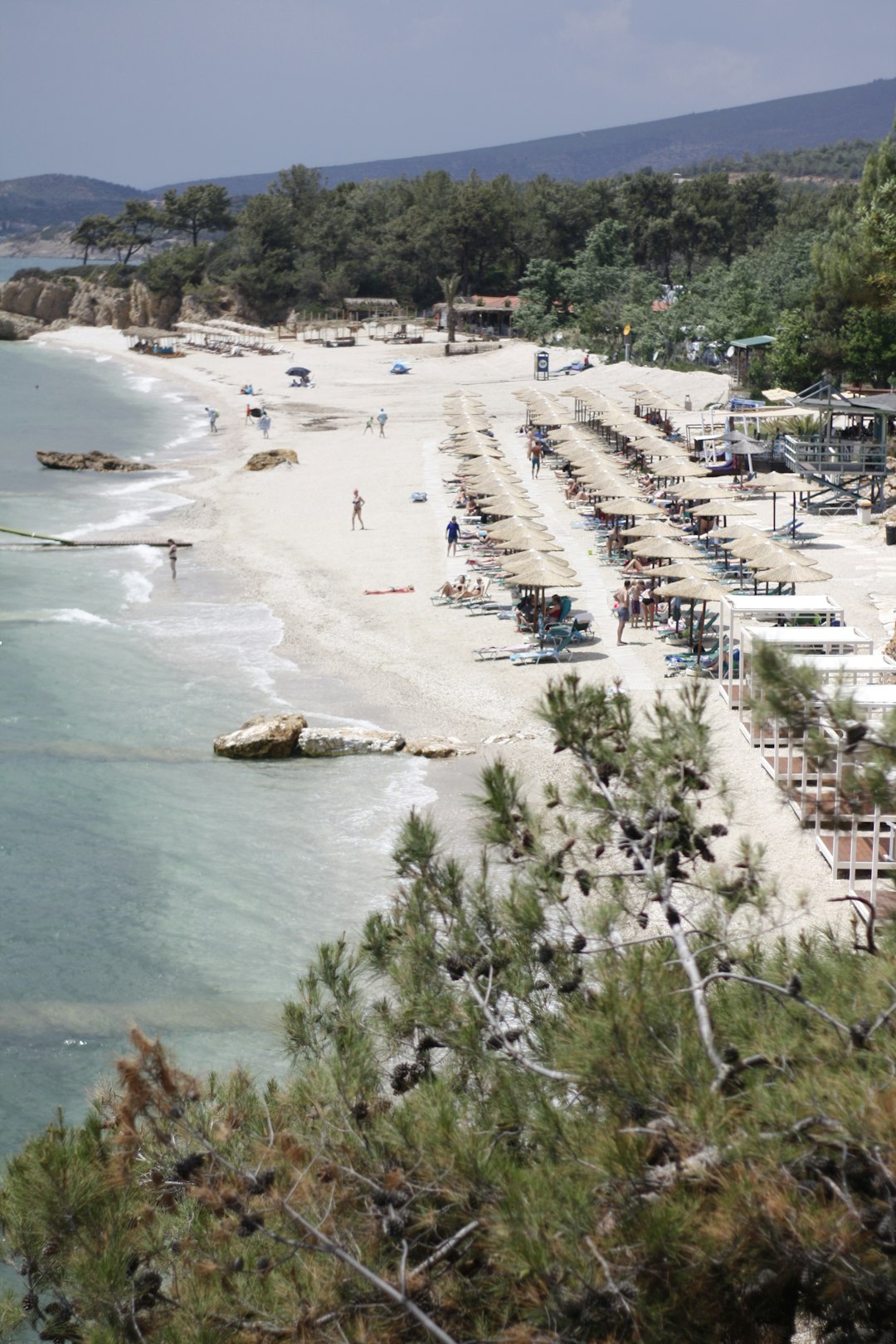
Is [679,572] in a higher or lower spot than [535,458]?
lower

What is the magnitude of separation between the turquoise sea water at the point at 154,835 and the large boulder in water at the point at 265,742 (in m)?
0.23

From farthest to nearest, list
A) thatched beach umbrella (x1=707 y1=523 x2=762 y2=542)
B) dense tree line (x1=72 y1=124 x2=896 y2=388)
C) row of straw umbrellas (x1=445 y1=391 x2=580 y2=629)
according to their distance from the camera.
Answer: dense tree line (x1=72 y1=124 x2=896 y2=388) → thatched beach umbrella (x1=707 y1=523 x2=762 y2=542) → row of straw umbrellas (x1=445 y1=391 x2=580 y2=629)

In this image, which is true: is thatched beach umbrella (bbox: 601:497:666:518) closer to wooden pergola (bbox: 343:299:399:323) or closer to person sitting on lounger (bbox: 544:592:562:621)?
person sitting on lounger (bbox: 544:592:562:621)

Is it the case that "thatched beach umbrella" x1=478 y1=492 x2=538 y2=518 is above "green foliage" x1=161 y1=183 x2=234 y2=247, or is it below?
below

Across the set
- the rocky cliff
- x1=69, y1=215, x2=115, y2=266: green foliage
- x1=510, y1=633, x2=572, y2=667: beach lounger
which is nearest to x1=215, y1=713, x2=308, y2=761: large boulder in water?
x1=510, y1=633, x2=572, y2=667: beach lounger

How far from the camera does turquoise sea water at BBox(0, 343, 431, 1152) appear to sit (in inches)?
512

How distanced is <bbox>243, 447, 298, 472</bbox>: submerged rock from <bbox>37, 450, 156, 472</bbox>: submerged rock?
3.99 metres

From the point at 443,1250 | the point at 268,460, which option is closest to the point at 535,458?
the point at 268,460

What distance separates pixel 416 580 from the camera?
29531 millimetres

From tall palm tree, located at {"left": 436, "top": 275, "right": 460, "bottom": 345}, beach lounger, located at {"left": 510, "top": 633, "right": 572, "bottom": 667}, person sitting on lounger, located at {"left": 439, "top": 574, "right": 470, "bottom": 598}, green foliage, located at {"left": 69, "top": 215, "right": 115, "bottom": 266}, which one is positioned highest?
green foliage, located at {"left": 69, "top": 215, "right": 115, "bottom": 266}

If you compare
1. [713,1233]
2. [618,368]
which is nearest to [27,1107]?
[713,1233]

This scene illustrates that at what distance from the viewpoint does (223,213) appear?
391 feet

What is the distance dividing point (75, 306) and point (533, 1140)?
121 meters

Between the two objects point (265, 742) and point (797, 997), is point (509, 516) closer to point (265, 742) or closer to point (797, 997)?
point (265, 742)
